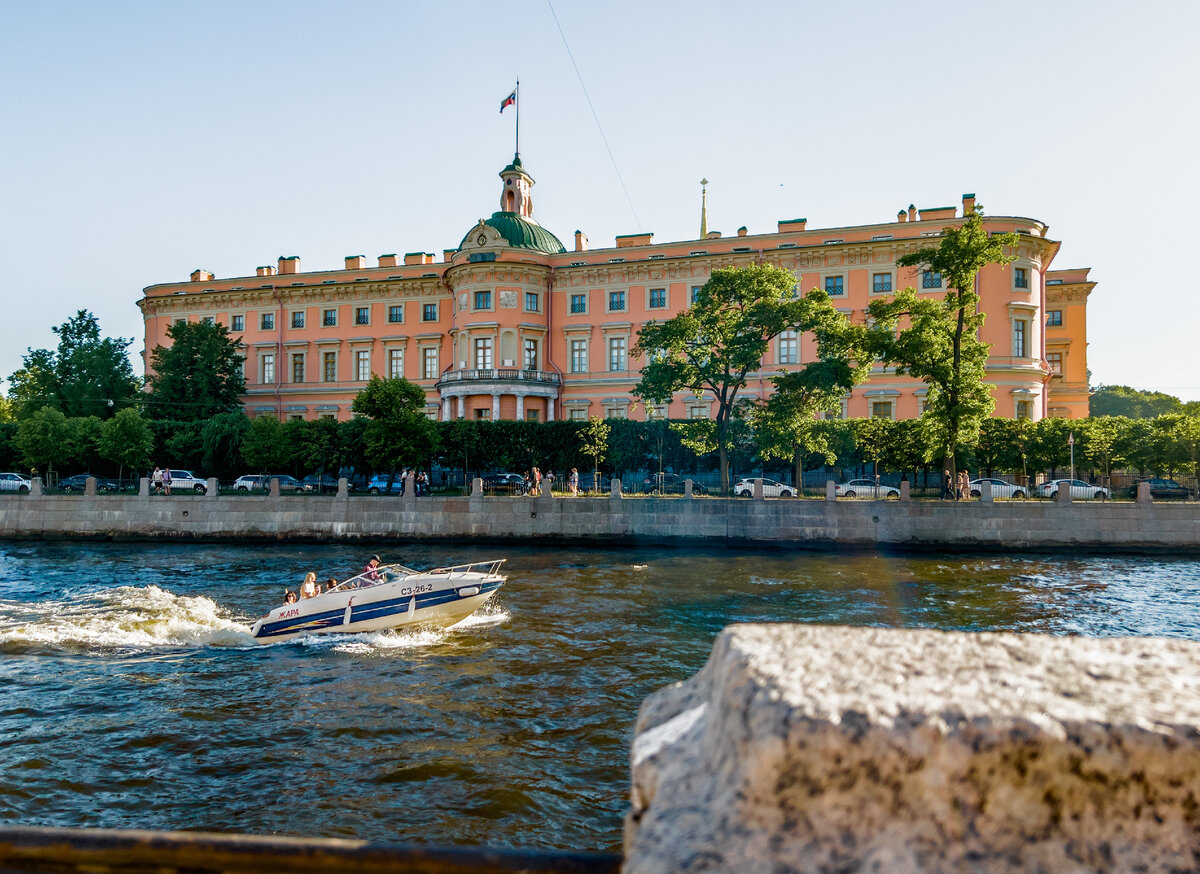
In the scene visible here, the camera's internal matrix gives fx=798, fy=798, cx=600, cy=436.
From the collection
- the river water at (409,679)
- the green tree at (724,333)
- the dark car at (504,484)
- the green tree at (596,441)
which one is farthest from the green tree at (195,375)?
the green tree at (724,333)

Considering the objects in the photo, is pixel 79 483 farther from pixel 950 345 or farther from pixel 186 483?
pixel 950 345

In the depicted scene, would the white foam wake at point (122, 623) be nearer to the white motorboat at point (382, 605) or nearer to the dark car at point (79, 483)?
the white motorboat at point (382, 605)

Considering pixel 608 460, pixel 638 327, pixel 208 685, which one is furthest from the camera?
pixel 638 327

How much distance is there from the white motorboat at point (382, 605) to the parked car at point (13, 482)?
3146cm

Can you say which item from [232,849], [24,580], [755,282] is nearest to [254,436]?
[24,580]

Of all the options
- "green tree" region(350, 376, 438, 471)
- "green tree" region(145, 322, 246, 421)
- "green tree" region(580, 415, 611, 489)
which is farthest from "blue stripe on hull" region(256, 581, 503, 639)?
"green tree" region(145, 322, 246, 421)

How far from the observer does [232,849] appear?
5.31ft

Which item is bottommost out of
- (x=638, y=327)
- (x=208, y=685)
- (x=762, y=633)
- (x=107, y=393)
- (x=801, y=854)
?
(x=208, y=685)

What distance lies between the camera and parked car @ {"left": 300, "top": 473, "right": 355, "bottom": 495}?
118 feet

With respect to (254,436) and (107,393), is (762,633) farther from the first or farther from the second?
(107,393)

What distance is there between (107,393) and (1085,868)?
64031 mm

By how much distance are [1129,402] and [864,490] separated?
218ft

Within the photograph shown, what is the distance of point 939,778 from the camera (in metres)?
1.19

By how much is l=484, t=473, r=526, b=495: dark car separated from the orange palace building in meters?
10.3
